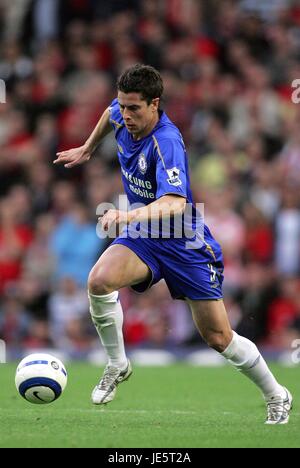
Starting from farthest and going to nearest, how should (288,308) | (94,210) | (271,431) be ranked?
(94,210) < (288,308) < (271,431)

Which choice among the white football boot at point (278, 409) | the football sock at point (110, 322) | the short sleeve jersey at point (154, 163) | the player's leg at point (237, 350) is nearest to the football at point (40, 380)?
the football sock at point (110, 322)

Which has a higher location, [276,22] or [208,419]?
[276,22]

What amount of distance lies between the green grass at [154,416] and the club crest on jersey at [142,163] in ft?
5.84

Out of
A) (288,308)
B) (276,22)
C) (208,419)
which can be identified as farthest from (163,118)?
(276,22)

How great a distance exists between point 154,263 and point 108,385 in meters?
0.97

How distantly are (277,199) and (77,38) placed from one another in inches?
196

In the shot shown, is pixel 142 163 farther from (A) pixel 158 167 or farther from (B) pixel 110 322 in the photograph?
(B) pixel 110 322

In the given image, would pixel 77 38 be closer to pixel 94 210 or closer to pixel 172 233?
pixel 94 210

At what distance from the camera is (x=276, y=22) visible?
53.4 ft

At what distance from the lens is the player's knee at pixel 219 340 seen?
7422 mm

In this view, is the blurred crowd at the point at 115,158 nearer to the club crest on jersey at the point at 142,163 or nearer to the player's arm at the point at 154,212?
the club crest on jersey at the point at 142,163

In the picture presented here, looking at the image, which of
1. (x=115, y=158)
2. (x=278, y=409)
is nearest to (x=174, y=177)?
(x=278, y=409)

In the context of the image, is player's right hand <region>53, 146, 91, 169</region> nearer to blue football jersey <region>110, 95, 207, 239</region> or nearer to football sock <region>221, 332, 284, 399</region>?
blue football jersey <region>110, 95, 207, 239</region>

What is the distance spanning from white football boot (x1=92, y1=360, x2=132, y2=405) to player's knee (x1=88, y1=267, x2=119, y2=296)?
0.68 metres
